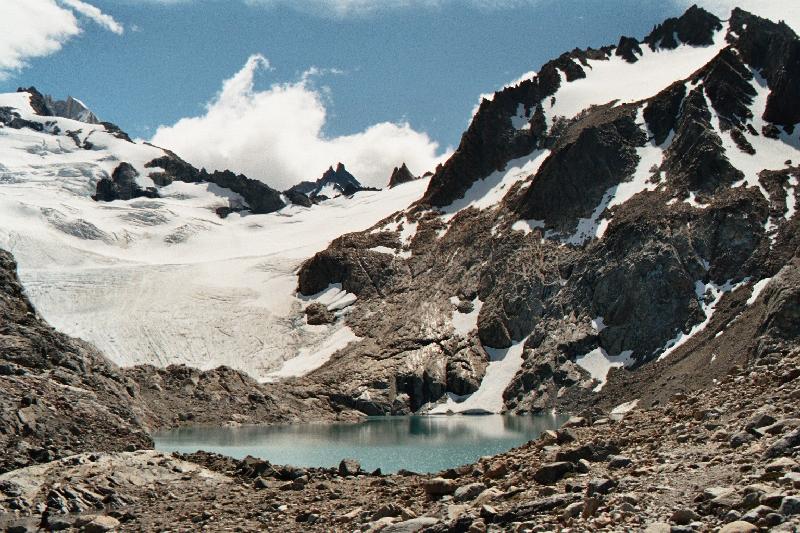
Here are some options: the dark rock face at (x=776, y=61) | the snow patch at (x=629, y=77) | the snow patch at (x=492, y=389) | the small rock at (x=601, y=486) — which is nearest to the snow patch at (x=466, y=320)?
the snow patch at (x=492, y=389)

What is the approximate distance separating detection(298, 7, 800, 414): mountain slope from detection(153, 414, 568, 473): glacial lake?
12.2m

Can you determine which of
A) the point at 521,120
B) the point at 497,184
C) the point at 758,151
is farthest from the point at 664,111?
the point at 521,120

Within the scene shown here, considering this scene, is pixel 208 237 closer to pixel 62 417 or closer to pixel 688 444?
pixel 62 417

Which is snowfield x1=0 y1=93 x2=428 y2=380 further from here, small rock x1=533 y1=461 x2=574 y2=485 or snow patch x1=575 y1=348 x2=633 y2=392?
small rock x1=533 y1=461 x2=574 y2=485

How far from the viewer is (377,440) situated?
6306 centimetres

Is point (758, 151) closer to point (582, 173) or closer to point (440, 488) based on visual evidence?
point (582, 173)

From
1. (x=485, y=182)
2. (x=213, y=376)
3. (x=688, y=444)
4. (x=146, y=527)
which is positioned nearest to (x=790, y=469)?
(x=688, y=444)

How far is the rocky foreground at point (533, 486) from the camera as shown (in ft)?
37.9

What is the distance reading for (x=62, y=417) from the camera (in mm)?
29922

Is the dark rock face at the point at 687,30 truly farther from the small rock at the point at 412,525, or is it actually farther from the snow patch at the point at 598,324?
the small rock at the point at 412,525

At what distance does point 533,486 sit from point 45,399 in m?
22.0

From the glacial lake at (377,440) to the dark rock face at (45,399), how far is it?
40.7 ft

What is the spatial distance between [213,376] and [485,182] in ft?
245

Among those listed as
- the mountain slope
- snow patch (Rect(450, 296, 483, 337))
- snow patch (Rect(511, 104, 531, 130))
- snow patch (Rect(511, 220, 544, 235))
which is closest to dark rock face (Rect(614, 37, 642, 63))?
the mountain slope
